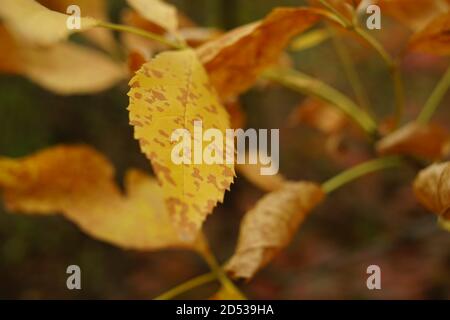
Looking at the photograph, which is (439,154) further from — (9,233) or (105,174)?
(9,233)

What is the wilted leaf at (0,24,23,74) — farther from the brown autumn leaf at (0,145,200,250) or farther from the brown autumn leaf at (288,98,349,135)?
the brown autumn leaf at (288,98,349,135)

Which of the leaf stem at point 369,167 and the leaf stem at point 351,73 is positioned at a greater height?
the leaf stem at point 351,73

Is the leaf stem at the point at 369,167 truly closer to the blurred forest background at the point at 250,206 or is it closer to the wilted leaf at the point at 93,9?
the wilted leaf at the point at 93,9

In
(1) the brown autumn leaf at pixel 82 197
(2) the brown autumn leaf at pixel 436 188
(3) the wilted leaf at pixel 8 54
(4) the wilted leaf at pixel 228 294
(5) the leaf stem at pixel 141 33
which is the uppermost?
(3) the wilted leaf at pixel 8 54

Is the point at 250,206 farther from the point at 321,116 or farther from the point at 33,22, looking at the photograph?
the point at 33,22

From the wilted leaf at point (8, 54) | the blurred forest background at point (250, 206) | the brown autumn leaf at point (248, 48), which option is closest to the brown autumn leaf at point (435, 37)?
the brown autumn leaf at point (248, 48)

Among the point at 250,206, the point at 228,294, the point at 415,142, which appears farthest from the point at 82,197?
the point at 250,206
